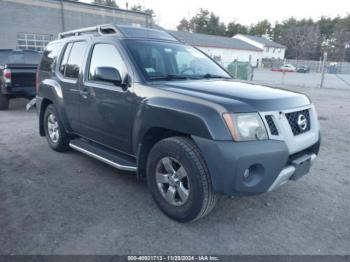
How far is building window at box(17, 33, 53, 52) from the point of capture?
24258 mm

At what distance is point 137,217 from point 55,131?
280cm

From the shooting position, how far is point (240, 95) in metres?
2.89

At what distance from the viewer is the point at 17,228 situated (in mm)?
2949

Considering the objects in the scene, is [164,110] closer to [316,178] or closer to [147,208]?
[147,208]

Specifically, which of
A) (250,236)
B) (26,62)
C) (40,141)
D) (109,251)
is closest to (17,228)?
(109,251)

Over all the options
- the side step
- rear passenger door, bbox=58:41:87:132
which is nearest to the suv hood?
the side step

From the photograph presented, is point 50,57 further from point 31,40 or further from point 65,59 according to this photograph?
point 31,40

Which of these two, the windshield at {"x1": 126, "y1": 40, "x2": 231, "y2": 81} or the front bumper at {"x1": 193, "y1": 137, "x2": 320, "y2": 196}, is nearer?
the front bumper at {"x1": 193, "y1": 137, "x2": 320, "y2": 196}

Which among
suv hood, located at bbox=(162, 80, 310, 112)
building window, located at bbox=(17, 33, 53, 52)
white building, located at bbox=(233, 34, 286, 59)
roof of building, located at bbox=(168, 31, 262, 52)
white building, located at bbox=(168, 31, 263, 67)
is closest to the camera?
suv hood, located at bbox=(162, 80, 310, 112)

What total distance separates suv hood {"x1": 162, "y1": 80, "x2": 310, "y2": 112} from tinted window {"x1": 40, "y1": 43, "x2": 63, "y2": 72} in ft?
8.76

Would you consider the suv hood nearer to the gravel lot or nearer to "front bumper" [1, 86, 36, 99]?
the gravel lot

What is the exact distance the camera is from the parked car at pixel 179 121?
8.59 ft

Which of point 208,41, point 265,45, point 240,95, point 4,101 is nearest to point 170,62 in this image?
point 240,95

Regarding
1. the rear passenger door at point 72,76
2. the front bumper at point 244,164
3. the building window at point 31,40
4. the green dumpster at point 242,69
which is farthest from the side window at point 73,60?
the building window at point 31,40
